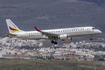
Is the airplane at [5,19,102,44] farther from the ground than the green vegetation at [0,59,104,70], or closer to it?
farther from the ground

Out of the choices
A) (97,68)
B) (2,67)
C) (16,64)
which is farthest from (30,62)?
(97,68)

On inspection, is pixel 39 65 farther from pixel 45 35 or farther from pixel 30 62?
pixel 45 35

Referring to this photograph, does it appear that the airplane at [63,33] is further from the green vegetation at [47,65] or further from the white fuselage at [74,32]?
the green vegetation at [47,65]

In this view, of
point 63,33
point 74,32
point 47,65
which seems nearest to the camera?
point 74,32

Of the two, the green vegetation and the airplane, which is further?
the green vegetation

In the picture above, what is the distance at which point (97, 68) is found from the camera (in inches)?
3814

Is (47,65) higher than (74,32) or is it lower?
lower

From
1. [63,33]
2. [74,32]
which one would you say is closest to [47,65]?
[63,33]

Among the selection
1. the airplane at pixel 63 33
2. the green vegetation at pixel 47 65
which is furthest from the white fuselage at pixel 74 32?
the green vegetation at pixel 47 65

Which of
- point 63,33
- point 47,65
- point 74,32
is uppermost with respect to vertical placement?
point 74,32

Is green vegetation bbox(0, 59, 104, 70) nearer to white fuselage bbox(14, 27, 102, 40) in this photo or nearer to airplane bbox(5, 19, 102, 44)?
airplane bbox(5, 19, 102, 44)

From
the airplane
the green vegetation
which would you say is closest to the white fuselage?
the airplane

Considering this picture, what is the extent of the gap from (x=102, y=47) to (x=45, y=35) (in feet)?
391

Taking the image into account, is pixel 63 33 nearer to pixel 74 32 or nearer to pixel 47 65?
pixel 74 32
